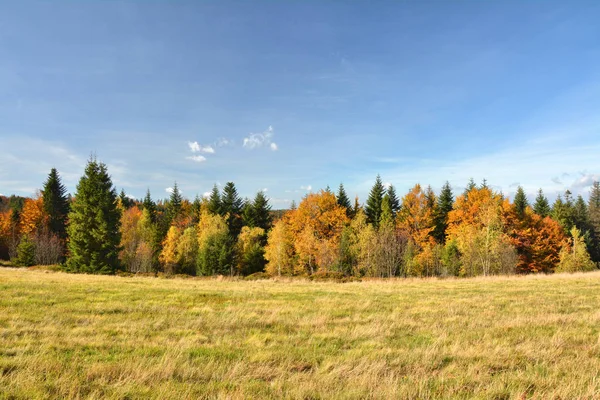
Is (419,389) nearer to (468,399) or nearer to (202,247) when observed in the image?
(468,399)

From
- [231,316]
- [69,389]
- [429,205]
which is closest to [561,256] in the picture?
[429,205]

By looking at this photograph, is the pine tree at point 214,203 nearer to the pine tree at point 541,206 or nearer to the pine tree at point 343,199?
the pine tree at point 343,199

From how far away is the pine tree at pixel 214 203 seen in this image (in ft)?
207

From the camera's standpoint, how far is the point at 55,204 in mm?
63125

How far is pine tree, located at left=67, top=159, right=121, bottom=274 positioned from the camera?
4222cm

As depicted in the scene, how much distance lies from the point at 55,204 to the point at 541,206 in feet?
309

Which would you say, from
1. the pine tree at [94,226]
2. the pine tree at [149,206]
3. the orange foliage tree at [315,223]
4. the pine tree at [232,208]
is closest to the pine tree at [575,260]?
the orange foliage tree at [315,223]

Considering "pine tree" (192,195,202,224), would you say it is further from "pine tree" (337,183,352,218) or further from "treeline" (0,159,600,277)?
"pine tree" (337,183,352,218)

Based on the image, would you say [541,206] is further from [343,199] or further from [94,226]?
[94,226]

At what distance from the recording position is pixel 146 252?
58125 millimetres

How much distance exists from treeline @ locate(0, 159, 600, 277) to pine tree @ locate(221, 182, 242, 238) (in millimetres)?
202

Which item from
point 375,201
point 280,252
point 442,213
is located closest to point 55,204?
point 280,252

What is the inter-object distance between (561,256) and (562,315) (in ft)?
166

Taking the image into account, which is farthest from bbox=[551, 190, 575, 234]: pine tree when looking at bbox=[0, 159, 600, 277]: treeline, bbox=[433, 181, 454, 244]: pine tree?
bbox=[433, 181, 454, 244]: pine tree
